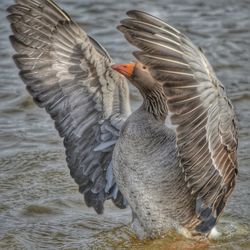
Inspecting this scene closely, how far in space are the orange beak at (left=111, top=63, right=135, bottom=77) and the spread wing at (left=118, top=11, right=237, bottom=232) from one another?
0.93 metres

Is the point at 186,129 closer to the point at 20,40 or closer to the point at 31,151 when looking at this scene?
the point at 20,40

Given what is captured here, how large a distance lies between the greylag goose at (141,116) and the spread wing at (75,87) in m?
0.01

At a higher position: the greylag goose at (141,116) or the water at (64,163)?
the greylag goose at (141,116)

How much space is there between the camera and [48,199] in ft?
33.2

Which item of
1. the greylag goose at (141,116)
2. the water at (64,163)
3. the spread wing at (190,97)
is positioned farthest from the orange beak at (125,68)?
the water at (64,163)

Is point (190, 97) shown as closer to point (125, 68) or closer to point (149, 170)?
point (125, 68)

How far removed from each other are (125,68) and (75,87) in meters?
1.13

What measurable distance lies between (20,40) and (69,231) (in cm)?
205

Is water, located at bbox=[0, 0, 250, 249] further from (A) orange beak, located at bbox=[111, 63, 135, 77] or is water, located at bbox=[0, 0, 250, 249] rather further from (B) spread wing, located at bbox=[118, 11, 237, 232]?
(A) orange beak, located at bbox=[111, 63, 135, 77]

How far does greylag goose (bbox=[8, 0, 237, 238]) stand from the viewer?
7086 mm

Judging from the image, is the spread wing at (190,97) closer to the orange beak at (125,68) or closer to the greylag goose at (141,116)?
the greylag goose at (141,116)

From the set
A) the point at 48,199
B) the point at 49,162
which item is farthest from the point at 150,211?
the point at 49,162

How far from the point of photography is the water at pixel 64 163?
9242mm

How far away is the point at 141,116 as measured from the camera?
849cm
